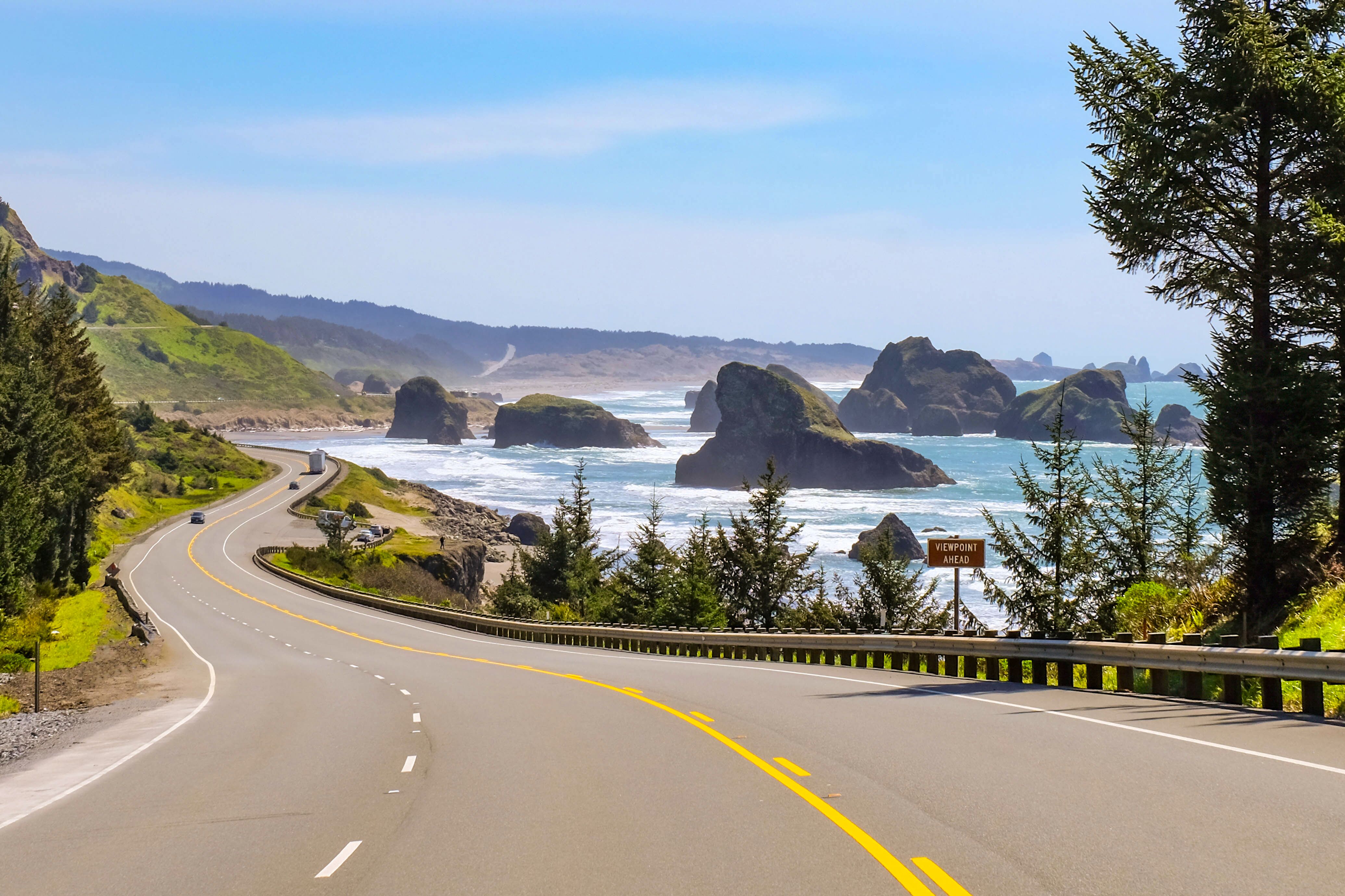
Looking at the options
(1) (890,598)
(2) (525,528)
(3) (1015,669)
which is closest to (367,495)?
(2) (525,528)

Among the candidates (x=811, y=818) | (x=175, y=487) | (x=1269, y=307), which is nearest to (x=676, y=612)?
(x=1269, y=307)

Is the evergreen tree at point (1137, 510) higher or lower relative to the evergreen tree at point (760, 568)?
higher

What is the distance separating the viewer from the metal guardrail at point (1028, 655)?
13219 mm

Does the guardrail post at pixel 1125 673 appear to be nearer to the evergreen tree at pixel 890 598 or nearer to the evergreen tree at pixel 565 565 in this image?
the evergreen tree at pixel 890 598

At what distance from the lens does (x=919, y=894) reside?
6715 millimetres

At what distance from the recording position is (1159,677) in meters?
15.9

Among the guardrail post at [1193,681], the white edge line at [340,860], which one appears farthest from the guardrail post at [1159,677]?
the white edge line at [340,860]

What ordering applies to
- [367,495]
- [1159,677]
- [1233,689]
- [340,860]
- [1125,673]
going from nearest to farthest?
[340,860]
[1233,689]
[1159,677]
[1125,673]
[367,495]

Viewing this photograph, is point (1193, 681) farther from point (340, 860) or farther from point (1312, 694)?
point (340, 860)

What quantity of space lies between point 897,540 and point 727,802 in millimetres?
99775

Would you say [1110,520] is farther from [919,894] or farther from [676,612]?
[919,894]

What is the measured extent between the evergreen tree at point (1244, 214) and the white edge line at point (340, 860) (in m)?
16.5

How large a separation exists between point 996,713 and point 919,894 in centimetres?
841

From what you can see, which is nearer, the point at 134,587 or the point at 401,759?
the point at 401,759
